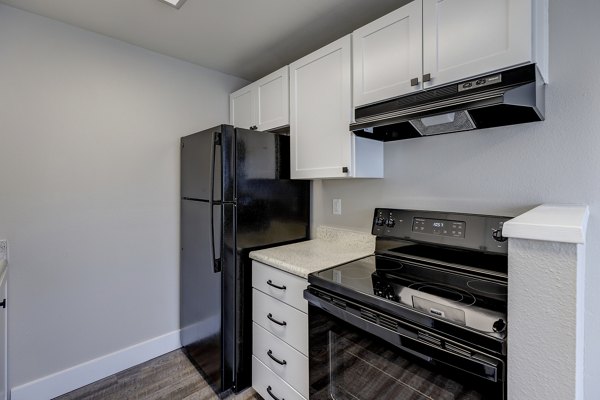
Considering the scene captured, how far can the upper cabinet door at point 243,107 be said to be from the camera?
95.0 inches

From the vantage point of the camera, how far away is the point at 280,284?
162cm

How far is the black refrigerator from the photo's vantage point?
1.85 meters

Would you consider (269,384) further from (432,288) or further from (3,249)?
(3,249)

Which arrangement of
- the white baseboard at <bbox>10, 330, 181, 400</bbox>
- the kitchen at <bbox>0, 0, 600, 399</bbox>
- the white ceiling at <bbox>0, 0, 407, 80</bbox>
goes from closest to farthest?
1. the kitchen at <bbox>0, 0, 600, 399</bbox>
2. the white ceiling at <bbox>0, 0, 407, 80</bbox>
3. the white baseboard at <bbox>10, 330, 181, 400</bbox>

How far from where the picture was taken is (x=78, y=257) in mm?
1956

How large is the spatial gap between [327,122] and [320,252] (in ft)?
2.72

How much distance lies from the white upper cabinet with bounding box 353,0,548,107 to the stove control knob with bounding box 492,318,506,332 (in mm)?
925

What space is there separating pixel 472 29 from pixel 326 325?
4.61 ft

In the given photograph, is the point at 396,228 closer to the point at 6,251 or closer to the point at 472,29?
the point at 472,29

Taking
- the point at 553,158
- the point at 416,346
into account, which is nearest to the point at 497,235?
the point at 553,158

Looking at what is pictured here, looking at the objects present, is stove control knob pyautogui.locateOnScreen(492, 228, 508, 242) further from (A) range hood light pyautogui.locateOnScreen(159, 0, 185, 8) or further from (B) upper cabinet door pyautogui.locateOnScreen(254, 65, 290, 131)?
(A) range hood light pyautogui.locateOnScreen(159, 0, 185, 8)

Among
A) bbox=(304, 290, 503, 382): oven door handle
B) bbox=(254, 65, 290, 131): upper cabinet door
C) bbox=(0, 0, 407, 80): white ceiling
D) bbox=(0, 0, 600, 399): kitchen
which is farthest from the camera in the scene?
bbox=(254, 65, 290, 131): upper cabinet door

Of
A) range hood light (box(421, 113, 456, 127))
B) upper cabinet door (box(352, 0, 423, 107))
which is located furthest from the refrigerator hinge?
range hood light (box(421, 113, 456, 127))

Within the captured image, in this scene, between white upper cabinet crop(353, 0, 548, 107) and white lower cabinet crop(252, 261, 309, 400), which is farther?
white lower cabinet crop(252, 261, 309, 400)
